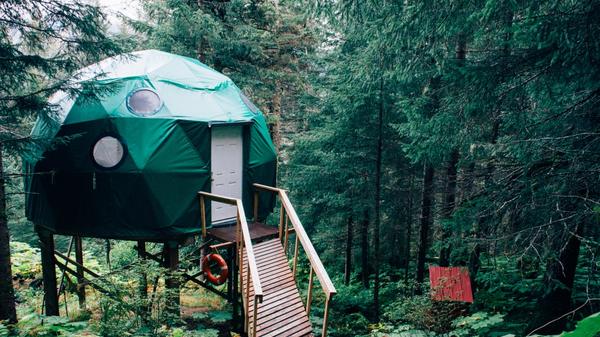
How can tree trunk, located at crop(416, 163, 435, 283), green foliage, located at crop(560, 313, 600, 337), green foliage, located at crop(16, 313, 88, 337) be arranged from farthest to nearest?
1. tree trunk, located at crop(416, 163, 435, 283)
2. green foliage, located at crop(16, 313, 88, 337)
3. green foliage, located at crop(560, 313, 600, 337)

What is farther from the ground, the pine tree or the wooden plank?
the pine tree

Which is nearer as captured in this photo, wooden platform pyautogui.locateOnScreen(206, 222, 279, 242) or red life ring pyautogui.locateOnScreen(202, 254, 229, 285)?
red life ring pyautogui.locateOnScreen(202, 254, 229, 285)

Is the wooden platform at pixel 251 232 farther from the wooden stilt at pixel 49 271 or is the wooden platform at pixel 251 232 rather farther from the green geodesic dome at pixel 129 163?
the wooden stilt at pixel 49 271

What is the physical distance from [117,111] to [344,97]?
645 cm

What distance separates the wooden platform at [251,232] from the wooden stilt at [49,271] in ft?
13.6

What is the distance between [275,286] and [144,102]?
492 centimetres

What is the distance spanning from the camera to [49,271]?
10047 mm

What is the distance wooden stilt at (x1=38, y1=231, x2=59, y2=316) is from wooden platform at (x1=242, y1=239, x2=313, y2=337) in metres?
5.54

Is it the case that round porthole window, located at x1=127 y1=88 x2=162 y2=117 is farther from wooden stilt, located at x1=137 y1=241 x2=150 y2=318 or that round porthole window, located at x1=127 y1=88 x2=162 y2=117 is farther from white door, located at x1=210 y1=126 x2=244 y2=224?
wooden stilt, located at x1=137 y1=241 x2=150 y2=318

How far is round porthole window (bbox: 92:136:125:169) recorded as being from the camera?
8469 mm

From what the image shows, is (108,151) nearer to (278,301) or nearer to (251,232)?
(251,232)

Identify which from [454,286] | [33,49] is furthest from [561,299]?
[33,49]

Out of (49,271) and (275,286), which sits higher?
(275,286)

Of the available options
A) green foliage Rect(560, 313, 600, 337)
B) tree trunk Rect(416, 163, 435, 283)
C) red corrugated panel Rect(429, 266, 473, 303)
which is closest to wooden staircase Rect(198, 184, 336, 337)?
red corrugated panel Rect(429, 266, 473, 303)
